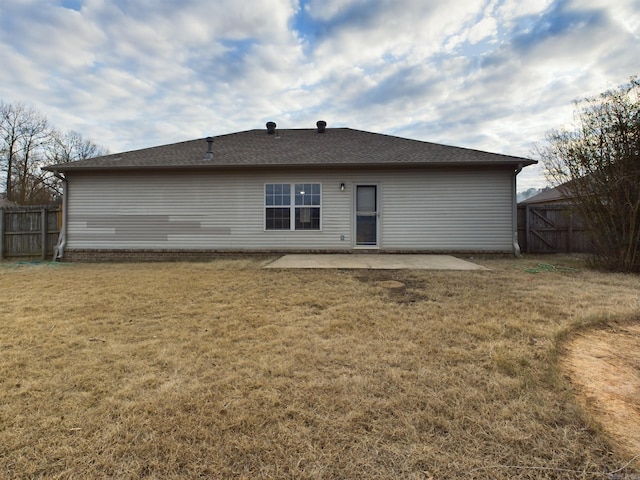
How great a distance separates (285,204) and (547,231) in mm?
8420

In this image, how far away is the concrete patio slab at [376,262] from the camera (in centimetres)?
711

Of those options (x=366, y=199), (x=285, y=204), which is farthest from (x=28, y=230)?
(x=366, y=199)

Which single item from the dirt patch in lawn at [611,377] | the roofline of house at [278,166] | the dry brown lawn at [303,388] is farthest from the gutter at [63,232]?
the dirt patch in lawn at [611,377]

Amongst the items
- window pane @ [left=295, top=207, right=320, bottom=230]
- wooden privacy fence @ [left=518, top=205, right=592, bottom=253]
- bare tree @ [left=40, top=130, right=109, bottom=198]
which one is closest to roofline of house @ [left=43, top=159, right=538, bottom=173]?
window pane @ [left=295, top=207, right=320, bottom=230]

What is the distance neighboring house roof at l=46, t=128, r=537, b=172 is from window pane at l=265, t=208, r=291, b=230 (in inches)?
54.6

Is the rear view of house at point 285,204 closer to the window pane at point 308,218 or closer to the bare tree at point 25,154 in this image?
the window pane at point 308,218

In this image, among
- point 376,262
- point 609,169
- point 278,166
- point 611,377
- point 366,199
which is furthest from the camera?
point 366,199

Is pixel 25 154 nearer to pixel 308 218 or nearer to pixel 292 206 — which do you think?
pixel 292 206

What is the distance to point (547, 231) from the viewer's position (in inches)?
391

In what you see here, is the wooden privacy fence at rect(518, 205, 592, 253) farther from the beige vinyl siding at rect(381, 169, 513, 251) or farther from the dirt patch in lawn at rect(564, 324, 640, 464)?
the dirt patch in lawn at rect(564, 324, 640, 464)

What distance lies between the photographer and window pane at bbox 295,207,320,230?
30.9ft

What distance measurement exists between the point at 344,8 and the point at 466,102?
753 cm

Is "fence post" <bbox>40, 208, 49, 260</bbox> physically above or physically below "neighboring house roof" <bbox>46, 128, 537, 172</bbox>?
below

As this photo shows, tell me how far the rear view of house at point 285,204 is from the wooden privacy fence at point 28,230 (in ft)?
2.75
